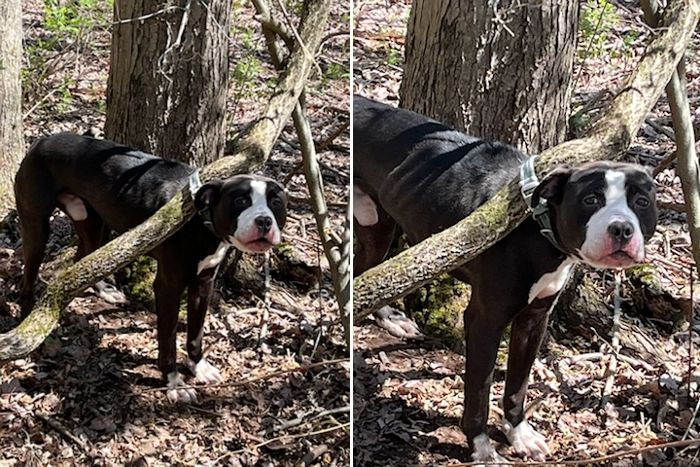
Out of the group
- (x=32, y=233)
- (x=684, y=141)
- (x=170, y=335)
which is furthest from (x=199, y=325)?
(x=684, y=141)

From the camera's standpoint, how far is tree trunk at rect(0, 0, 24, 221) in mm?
1260

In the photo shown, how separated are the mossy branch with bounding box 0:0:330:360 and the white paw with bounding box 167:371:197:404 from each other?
0.67 ft

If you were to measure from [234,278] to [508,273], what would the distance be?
494mm

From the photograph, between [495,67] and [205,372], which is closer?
[495,67]

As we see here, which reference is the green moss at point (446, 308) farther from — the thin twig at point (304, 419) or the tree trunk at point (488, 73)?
the thin twig at point (304, 419)

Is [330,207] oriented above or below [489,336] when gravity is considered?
above

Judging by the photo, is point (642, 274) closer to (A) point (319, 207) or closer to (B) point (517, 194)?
(B) point (517, 194)

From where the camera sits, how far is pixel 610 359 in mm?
1137

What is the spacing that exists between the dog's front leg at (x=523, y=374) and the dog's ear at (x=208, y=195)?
1.69ft

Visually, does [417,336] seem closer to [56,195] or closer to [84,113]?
[56,195]

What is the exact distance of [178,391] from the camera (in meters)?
1.25

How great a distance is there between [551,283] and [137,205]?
2.18ft

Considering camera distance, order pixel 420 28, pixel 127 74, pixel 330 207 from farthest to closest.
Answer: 1. pixel 127 74
2. pixel 330 207
3. pixel 420 28

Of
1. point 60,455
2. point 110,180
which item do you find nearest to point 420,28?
point 110,180
